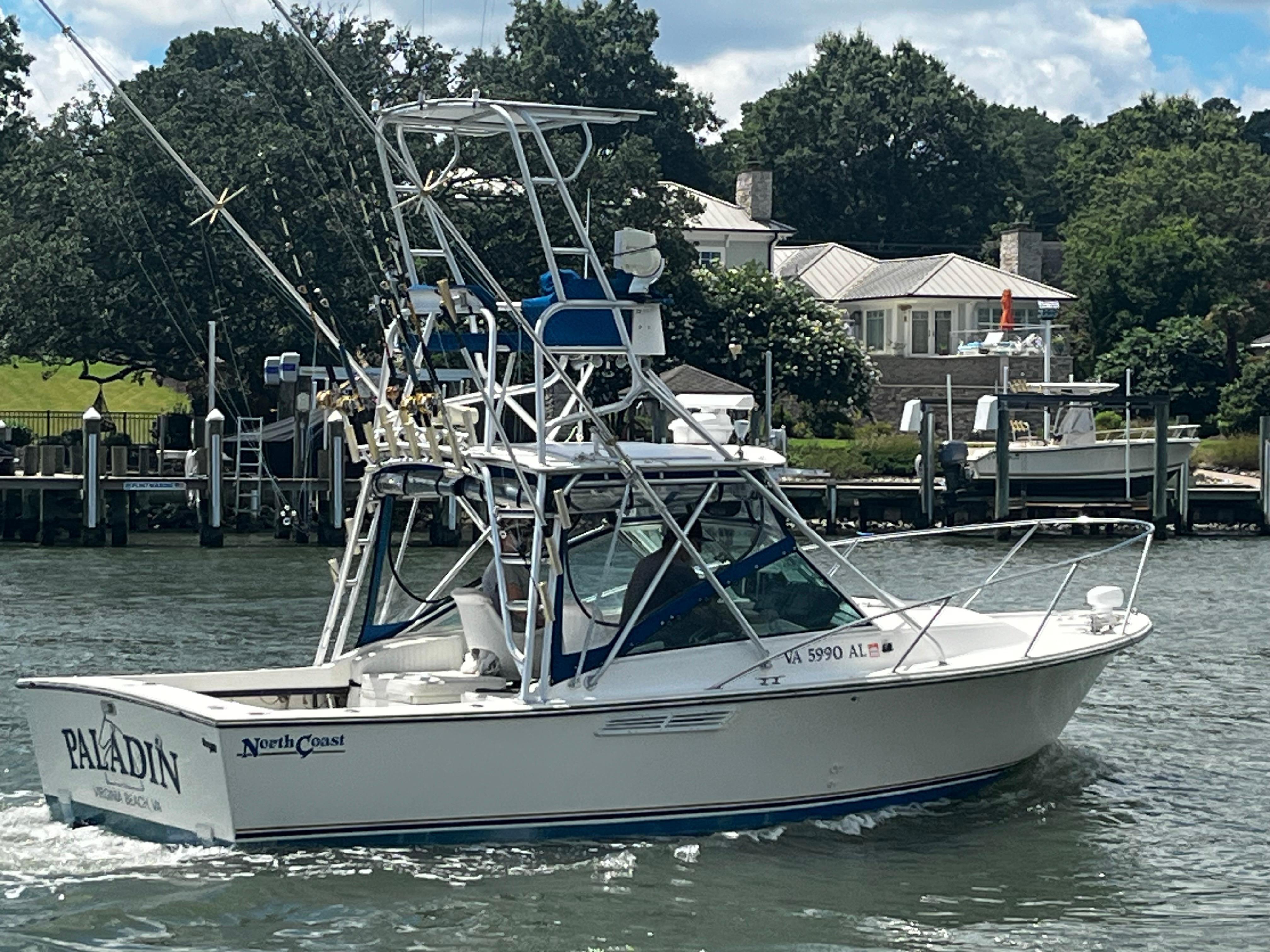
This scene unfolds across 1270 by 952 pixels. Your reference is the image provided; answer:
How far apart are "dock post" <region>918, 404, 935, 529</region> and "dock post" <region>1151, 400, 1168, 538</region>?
180 inches

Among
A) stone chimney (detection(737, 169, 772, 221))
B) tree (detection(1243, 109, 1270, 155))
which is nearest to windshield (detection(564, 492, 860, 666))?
stone chimney (detection(737, 169, 772, 221))

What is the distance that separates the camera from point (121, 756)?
12.9 metres

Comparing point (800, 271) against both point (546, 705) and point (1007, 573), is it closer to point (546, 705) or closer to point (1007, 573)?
point (1007, 573)

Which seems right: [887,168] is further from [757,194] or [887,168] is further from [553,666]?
[553,666]

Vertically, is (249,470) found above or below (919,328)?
below

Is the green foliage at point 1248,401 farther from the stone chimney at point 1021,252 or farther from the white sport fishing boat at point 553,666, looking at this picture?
the white sport fishing boat at point 553,666

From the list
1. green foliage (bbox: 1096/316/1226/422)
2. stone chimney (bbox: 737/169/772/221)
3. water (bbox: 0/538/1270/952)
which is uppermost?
stone chimney (bbox: 737/169/772/221)

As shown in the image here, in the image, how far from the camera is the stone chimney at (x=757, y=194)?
7862 centimetres

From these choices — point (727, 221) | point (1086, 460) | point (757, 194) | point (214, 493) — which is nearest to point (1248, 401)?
point (1086, 460)

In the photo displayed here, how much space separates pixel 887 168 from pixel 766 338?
47.0 meters

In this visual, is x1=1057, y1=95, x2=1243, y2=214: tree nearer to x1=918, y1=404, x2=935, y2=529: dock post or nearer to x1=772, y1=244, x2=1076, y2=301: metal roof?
x1=772, y1=244, x2=1076, y2=301: metal roof

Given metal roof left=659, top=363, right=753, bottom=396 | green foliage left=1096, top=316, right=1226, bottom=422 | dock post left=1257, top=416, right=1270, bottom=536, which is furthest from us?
green foliage left=1096, top=316, right=1226, bottom=422

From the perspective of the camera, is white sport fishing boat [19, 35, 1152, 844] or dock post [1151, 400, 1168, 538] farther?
dock post [1151, 400, 1168, 538]

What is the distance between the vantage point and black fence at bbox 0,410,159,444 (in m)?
51.5
